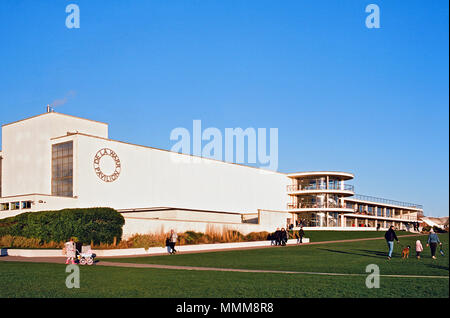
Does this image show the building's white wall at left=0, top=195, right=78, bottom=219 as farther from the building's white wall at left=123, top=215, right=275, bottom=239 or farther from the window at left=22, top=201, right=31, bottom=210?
the building's white wall at left=123, top=215, right=275, bottom=239

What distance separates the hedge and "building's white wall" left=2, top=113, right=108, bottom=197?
16.2 m

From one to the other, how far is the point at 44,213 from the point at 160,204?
22691 millimetres

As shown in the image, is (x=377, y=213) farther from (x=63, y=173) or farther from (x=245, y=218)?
(x=63, y=173)

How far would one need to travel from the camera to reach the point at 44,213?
33.7 m

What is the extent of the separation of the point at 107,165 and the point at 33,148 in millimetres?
8278

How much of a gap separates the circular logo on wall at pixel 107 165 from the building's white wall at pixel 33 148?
15.8 ft

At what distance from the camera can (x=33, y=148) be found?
5175 centimetres

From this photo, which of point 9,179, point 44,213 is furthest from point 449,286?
point 9,179

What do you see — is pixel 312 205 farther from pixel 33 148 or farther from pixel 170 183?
pixel 33 148

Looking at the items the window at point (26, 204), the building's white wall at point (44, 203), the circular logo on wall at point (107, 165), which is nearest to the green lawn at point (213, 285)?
the building's white wall at point (44, 203)

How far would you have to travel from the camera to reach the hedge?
3186 cm

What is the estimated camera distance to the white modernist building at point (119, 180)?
45875 mm
